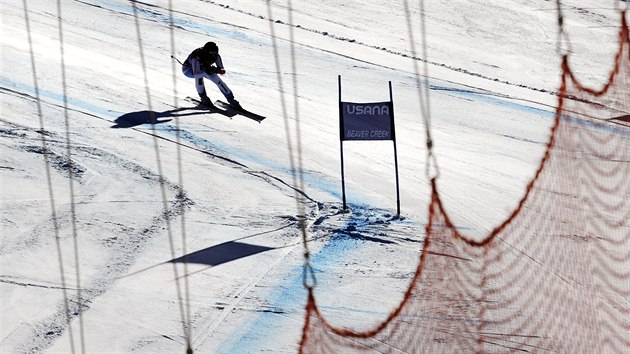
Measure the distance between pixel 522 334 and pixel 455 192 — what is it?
12.8ft

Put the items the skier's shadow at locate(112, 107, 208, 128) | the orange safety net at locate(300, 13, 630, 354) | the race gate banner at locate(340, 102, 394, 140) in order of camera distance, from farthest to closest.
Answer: the skier's shadow at locate(112, 107, 208, 128)
the race gate banner at locate(340, 102, 394, 140)
the orange safety net at locate(300, 13, 630, 354)

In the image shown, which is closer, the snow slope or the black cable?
the black cable

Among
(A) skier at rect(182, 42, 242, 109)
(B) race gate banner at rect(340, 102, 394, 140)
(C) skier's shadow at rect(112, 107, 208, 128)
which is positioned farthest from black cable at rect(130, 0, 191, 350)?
(B) race gate banner at rect(340, 102, 394, 140)

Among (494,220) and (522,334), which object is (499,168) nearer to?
(494,220)

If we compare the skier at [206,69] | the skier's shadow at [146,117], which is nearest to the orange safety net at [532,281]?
the skier at [206,69]

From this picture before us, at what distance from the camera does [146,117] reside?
15.6m

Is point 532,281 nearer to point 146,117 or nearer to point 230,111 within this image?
point 230,111

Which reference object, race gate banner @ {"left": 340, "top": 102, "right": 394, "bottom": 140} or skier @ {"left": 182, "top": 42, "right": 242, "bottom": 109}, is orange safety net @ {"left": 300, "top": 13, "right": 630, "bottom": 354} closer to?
race gate banner @ {"left": 340, "top": 102, "right": 394, "bottom": 140}

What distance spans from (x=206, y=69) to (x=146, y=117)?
1.16 metres

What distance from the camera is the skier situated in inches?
615

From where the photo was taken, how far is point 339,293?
36.6 feet

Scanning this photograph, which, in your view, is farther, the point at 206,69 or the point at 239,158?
the point at 206,69

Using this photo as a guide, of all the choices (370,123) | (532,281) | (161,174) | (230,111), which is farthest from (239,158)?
(532,281)

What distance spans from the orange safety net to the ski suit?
13.3ft
